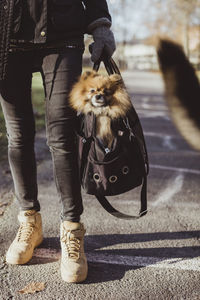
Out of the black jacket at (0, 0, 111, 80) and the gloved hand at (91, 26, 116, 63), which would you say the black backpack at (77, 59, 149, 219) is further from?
the black jacket at (0, 0, 111, 80)

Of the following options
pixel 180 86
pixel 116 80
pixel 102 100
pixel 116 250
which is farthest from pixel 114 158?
pixel 180 86

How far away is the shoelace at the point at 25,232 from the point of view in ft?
8.22

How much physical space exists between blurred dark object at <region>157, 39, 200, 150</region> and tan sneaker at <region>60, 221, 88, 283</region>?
1277mm

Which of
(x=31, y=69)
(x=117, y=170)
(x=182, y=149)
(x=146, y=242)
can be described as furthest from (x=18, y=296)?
(x=182, y=149)

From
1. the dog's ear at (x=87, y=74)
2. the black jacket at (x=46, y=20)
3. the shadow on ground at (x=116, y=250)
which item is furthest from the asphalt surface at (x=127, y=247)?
the black jacket at (x=46, y=20)

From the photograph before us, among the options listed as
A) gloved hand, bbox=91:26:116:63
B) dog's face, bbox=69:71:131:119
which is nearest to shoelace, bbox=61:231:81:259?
dog's face, bbox=69:71:131:119

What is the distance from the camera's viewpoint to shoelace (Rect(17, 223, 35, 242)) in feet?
8.22

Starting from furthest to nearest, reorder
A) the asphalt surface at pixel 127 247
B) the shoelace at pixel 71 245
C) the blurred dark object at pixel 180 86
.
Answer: the shoelace at pixel 71 245
the asphalt surface at pixel 127 247
the blurred dark object at pixel 180 86

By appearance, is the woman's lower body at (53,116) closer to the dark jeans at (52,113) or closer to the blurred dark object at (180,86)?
the dark jeans at (52,113)

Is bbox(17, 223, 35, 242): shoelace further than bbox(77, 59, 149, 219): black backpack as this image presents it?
Yes

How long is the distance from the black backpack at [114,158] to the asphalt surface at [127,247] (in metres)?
0.38

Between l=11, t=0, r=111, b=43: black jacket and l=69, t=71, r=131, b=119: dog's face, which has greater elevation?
Answer: l=11, t=0, r=111, b=43: black jacket

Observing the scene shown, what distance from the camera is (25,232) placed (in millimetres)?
2531

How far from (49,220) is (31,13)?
169cm
